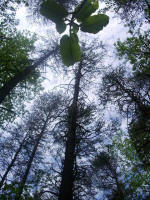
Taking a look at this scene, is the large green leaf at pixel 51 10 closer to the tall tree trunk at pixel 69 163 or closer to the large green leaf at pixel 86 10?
the large green leaf at pixel 86 10

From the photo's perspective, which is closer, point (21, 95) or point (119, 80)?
point (119, 80)

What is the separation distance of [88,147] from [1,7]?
7.40 m

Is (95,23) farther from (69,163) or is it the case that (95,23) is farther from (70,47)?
(69,163)

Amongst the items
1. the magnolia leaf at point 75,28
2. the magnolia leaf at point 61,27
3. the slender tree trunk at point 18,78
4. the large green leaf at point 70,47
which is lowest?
the large green leaf at point 70,47

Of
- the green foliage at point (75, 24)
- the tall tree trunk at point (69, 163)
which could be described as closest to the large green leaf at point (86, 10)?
the green foliage at point (75, 24)

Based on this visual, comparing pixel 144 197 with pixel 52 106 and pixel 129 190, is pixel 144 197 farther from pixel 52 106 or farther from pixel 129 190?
pixel 52 106

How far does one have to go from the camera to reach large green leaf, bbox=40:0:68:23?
507mm

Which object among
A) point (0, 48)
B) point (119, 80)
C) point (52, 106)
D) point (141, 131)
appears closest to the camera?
point (141, 131)

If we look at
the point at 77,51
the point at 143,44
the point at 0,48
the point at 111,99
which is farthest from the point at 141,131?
the point at 0,48

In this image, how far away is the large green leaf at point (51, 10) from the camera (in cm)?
51

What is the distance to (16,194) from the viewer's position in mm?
3350

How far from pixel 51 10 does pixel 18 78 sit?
16.8 feet

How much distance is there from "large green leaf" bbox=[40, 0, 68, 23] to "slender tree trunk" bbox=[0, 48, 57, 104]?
4.35 m

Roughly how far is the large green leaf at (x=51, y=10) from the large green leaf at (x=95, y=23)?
10 centimetres
